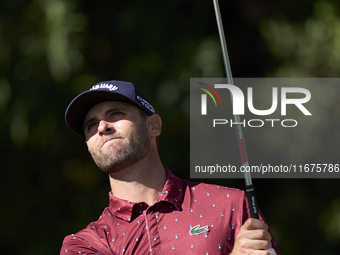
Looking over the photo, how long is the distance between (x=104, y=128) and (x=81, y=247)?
0.33 meters

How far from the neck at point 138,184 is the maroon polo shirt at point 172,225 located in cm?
3

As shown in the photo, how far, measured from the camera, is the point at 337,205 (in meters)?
2.86

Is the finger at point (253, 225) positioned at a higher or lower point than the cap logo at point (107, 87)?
lower

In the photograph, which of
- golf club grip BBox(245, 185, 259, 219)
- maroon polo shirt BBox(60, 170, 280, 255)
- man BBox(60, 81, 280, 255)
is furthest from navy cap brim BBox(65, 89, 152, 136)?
golf club grip BBox(245, 185, 259, 219)

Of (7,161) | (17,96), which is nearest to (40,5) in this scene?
(17,96)

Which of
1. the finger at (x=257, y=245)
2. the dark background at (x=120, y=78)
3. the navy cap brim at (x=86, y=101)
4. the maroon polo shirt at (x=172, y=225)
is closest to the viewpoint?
the finger at (x=257, y=245)

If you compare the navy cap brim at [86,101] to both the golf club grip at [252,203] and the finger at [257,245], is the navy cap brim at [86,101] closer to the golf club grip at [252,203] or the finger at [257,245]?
the golf club grip at [252,203]

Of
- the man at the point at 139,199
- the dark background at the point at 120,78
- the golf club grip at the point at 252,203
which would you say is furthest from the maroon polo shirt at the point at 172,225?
the dark background at the point at 120,78

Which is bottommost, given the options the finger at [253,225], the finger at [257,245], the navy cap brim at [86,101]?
the finger at [257,245]

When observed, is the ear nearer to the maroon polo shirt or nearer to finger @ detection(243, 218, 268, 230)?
the maroon polo shirt

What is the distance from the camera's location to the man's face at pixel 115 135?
1473mm

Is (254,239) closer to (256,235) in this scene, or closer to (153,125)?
(256,235)

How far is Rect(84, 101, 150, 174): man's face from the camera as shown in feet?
4.83

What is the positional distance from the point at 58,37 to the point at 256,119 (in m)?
1.06
